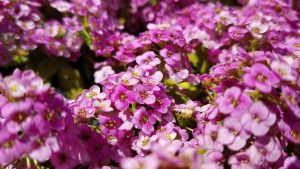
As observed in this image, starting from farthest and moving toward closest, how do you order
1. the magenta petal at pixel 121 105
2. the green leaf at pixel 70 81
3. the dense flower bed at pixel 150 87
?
the green leaf at pixel 70 81, the magenta petal at pixel 121 105, the dense flower bed at pixel 150 87

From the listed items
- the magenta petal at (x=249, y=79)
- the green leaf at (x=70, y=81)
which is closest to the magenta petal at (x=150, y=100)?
the magenta petal at (x=249, y=79)

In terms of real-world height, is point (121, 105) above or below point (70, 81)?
above

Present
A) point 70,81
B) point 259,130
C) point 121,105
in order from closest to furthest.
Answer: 1. point 259,130
2. point 121,105
3. point 70,81

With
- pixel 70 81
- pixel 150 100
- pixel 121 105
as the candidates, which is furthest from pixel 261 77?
pixel 70 81

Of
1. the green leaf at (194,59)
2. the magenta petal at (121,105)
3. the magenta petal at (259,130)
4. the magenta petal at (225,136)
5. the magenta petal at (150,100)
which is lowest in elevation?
the green leaf at (194,59)

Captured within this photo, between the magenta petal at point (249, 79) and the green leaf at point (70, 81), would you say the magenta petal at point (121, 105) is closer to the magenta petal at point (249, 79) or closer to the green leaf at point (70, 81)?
the magenta petal at point (249, 79)

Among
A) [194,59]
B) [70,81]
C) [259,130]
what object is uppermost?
[259,130]

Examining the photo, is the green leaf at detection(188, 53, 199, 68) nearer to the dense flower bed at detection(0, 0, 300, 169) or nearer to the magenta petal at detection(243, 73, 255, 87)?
the dense flower bed at detection(0, 0, 300, 169)

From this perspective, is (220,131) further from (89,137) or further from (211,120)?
(89,137)

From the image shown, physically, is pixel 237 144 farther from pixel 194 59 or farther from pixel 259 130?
pixel 194 59
